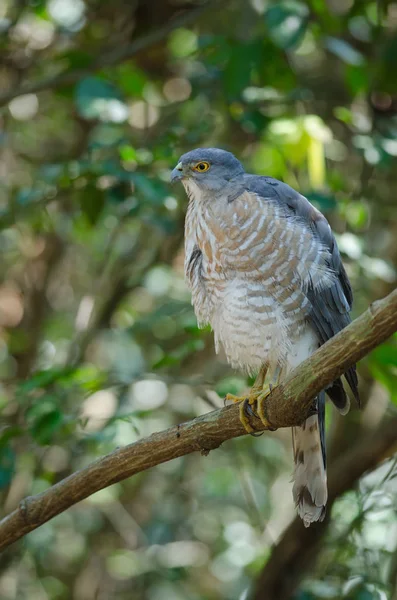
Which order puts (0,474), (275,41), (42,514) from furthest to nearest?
(275,41) < (0,474) < (42,514)

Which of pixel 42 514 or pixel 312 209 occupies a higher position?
pixel 312 209

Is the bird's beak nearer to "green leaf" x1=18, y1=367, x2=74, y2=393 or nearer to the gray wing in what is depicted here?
the gray wing

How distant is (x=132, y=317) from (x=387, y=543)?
2.27m

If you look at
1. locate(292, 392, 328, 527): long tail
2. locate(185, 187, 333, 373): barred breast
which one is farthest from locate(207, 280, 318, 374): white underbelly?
locate(292, 392, 328, 527): long tail

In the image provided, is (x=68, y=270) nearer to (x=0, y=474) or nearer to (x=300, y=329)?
(x=0, y=474)

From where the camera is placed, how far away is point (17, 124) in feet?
19.9

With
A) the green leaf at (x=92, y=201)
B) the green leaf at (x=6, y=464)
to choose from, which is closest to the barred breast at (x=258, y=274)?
the green leaf at (x=92, y=201)

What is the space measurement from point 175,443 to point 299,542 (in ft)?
5.56

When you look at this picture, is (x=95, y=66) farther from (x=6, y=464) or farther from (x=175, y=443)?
(x=175, y=443)

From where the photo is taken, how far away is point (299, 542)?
13.7 feet

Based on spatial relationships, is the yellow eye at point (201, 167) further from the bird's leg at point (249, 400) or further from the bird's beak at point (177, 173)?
the bird's leg at point (249, 400)

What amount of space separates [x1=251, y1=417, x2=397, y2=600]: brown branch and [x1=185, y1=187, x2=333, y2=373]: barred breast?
1017 mm

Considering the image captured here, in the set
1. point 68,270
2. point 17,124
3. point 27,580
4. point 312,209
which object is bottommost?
point 27,580

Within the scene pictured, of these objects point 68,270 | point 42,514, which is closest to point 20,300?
point 68,270
